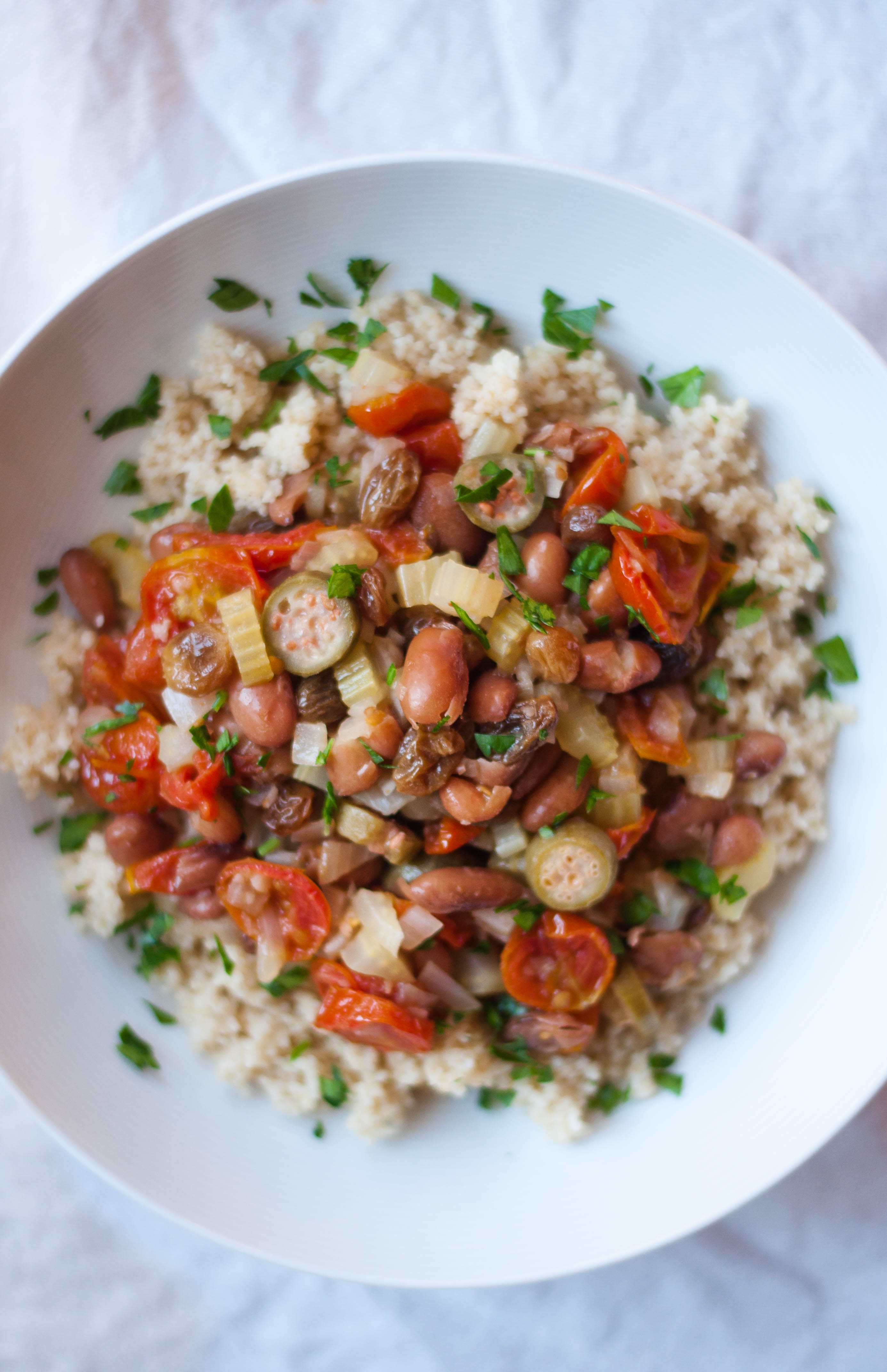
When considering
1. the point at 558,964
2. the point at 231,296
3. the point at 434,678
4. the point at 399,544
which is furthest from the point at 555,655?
the point at 231,296

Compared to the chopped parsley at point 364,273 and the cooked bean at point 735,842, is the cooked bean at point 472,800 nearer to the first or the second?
the cooked bean at point 735,842

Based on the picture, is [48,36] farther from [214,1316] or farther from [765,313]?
[214,1316]

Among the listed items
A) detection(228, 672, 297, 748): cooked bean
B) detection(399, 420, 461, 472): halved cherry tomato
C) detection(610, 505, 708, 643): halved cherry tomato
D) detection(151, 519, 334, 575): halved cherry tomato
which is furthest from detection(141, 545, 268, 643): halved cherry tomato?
detection(610, 505, 708, 643): halved cherry tomato

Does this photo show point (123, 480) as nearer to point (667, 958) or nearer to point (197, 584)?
point (197, 584)

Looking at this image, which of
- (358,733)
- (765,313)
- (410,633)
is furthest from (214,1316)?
(765,313)

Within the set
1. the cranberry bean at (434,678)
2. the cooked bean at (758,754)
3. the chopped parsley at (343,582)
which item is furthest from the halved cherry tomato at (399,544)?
the cooked bean at (758,754)

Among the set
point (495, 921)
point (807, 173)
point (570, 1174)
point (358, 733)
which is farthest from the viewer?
point (807, 173)
